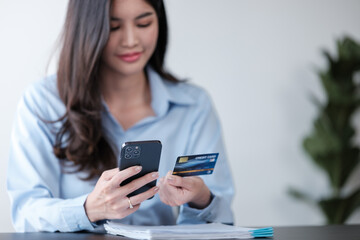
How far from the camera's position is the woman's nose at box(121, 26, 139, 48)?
1.83m

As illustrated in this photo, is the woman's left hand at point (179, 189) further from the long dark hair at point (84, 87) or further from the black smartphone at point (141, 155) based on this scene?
the long dark hair at point (84, 87)

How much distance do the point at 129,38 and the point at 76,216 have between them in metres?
0.68

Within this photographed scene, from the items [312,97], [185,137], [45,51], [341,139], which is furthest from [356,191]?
[45,51]

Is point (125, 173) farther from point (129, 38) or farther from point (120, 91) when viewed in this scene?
point (120, 91)

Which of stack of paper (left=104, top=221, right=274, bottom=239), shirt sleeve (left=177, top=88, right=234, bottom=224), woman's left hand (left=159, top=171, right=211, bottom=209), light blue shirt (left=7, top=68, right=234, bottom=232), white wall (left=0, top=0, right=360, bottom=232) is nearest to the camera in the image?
stack of paper (left=104, top=221, right=274, bottom=239)

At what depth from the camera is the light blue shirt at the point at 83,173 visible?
159cm

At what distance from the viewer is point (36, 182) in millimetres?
1670

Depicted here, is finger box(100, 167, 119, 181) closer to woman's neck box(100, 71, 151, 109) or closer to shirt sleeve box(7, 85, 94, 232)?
shirt sleeve box(7, 85, 94, 232)

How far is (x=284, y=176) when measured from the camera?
12.2ft

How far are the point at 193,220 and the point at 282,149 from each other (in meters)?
2.11

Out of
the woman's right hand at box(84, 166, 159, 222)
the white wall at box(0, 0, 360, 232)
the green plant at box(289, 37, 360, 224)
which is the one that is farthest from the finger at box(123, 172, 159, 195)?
the green plant at box(289, 37, 360, 224)

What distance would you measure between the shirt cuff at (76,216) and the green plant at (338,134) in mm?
2376

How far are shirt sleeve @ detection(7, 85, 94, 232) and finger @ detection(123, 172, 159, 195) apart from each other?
19 centimetres

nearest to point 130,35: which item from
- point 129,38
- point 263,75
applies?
point 129,38
